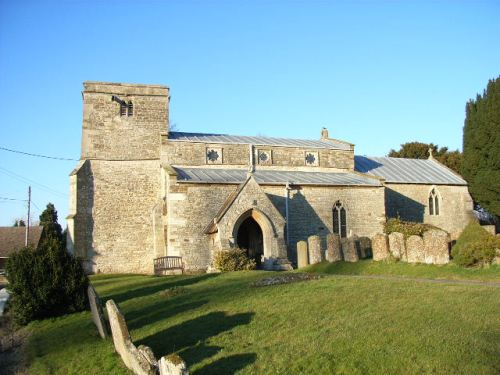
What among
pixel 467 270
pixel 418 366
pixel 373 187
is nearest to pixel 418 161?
pixel 373 187

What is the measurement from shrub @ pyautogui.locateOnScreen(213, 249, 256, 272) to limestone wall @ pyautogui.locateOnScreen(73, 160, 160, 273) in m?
7.59

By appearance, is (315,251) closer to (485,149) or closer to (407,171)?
(407,171)

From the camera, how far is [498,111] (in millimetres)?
36562

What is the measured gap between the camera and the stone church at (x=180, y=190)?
27.5 meters

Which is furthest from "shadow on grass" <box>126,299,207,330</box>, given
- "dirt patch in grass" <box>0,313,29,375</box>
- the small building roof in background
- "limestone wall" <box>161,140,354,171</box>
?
the small building roof in background

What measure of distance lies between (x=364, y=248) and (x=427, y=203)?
12.6 meters

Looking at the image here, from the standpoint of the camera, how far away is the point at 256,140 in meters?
35.5

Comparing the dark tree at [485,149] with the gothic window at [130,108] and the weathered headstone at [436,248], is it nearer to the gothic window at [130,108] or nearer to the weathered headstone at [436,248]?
the weathered headstone at [436,248]

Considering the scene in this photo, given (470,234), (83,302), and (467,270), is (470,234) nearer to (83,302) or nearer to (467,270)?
(467,270)

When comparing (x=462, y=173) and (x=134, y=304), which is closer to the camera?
(x=134, y=304)

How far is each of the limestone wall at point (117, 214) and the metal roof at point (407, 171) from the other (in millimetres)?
15538

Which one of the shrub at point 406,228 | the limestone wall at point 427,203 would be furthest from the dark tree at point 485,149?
the shrub at point 406,228

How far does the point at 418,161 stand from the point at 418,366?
122 feet

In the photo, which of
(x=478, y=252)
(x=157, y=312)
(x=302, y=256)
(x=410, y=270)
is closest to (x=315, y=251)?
(x=302, y=256)
